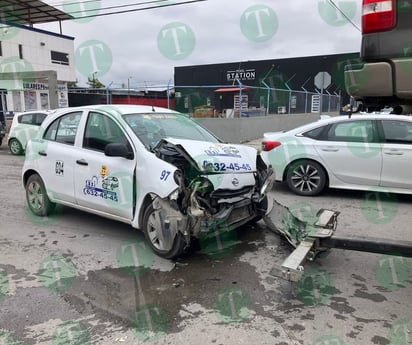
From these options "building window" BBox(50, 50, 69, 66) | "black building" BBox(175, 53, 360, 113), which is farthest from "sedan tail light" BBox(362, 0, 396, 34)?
"building window" BBox(50, 50, 69, 66)

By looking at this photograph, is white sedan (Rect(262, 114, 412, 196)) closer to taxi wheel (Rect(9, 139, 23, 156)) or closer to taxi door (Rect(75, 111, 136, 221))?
taxi door (Rect(75, 111, 136, 221))

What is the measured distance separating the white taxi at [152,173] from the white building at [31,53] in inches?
779

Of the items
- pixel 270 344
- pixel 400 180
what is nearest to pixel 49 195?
pixel 270 344

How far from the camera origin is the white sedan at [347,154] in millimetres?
6418

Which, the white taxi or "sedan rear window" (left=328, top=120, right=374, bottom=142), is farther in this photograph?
"sedan rear window" (left=328, top=120, right=374, bottom=142)

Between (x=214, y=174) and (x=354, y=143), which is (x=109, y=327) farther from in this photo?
(x=354, y=143)

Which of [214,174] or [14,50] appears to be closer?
[214,174]

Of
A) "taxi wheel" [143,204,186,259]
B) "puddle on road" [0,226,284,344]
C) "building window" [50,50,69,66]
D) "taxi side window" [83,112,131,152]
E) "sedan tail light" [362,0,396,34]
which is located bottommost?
"puddle on road" [0,226,284,344]

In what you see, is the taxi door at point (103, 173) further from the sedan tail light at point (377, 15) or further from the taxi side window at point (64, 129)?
the sedan tail light at point (377, 15)

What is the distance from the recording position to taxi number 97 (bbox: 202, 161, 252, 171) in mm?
4219

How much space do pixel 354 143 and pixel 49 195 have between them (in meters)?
4.90

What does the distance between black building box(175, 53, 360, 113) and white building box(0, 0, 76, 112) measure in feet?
33.7

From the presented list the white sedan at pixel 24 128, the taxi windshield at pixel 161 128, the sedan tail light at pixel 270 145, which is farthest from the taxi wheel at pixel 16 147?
the taxi windshield at pixel 161 128

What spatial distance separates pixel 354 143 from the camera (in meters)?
6.70
